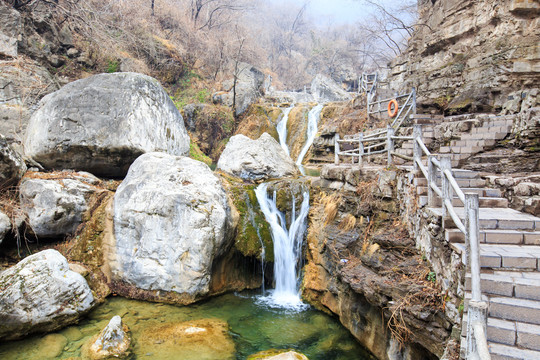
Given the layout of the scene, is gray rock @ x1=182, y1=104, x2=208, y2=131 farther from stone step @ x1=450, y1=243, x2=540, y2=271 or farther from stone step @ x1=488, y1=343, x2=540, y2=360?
stone step @ x1=488, y1=343, x2=540, y2=360

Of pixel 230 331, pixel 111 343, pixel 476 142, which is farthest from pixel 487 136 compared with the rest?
pixel 111 343

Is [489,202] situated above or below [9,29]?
below

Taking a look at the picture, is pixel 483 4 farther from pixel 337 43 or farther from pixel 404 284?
pixel 337 43

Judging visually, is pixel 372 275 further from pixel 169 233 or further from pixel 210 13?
pixel 210 13

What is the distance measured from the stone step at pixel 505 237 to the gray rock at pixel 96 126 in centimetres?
808

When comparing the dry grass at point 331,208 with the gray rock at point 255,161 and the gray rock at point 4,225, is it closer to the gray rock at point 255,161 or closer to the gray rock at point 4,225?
the gray rock at point 255,161

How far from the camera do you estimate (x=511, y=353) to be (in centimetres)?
292

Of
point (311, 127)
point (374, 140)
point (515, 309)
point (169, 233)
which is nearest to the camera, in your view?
point (515, 309)

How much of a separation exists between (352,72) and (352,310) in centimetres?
4100

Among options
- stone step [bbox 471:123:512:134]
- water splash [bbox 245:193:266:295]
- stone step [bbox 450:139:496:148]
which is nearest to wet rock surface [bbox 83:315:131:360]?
water splash [bbox 245:193:266:295]

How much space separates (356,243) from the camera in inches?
269

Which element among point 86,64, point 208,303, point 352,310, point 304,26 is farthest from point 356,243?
point 304,26

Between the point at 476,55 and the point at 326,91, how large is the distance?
70.7 feet

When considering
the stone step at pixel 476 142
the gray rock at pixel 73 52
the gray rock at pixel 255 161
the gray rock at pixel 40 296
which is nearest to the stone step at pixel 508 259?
the stone step at pixel 476 142
